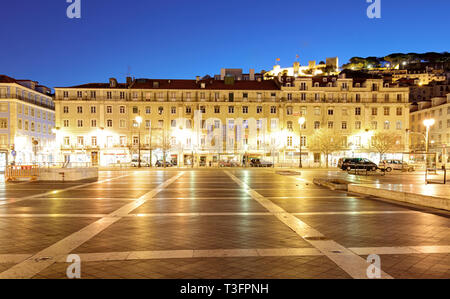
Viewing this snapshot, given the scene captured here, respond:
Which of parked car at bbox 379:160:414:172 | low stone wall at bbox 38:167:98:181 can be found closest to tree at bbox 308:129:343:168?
parked car at bbox 379:160:414:172

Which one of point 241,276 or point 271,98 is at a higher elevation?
point 271,98

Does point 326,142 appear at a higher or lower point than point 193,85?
lower

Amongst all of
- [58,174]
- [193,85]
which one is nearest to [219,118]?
[193,85]

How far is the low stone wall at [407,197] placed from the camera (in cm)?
1077

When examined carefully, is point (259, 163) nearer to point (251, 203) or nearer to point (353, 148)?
point (353, 148)

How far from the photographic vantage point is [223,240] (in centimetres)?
684

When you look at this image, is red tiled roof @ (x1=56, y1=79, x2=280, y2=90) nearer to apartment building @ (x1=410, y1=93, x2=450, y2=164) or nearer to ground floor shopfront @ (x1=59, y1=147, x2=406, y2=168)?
ground floor shopfront @ (x1=59, y1=147, x2=406, y2=168)

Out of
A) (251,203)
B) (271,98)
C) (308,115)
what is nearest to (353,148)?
(308,115)

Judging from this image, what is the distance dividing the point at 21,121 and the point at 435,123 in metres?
75.0

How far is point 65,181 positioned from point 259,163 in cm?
3275

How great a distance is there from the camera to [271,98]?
59219 millimetres

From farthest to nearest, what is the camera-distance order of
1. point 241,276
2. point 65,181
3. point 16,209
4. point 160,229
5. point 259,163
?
point 259,163, point 65,181, point 16,209, point 160,229, point 241,276

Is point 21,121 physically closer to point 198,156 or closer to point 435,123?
point 198,156
